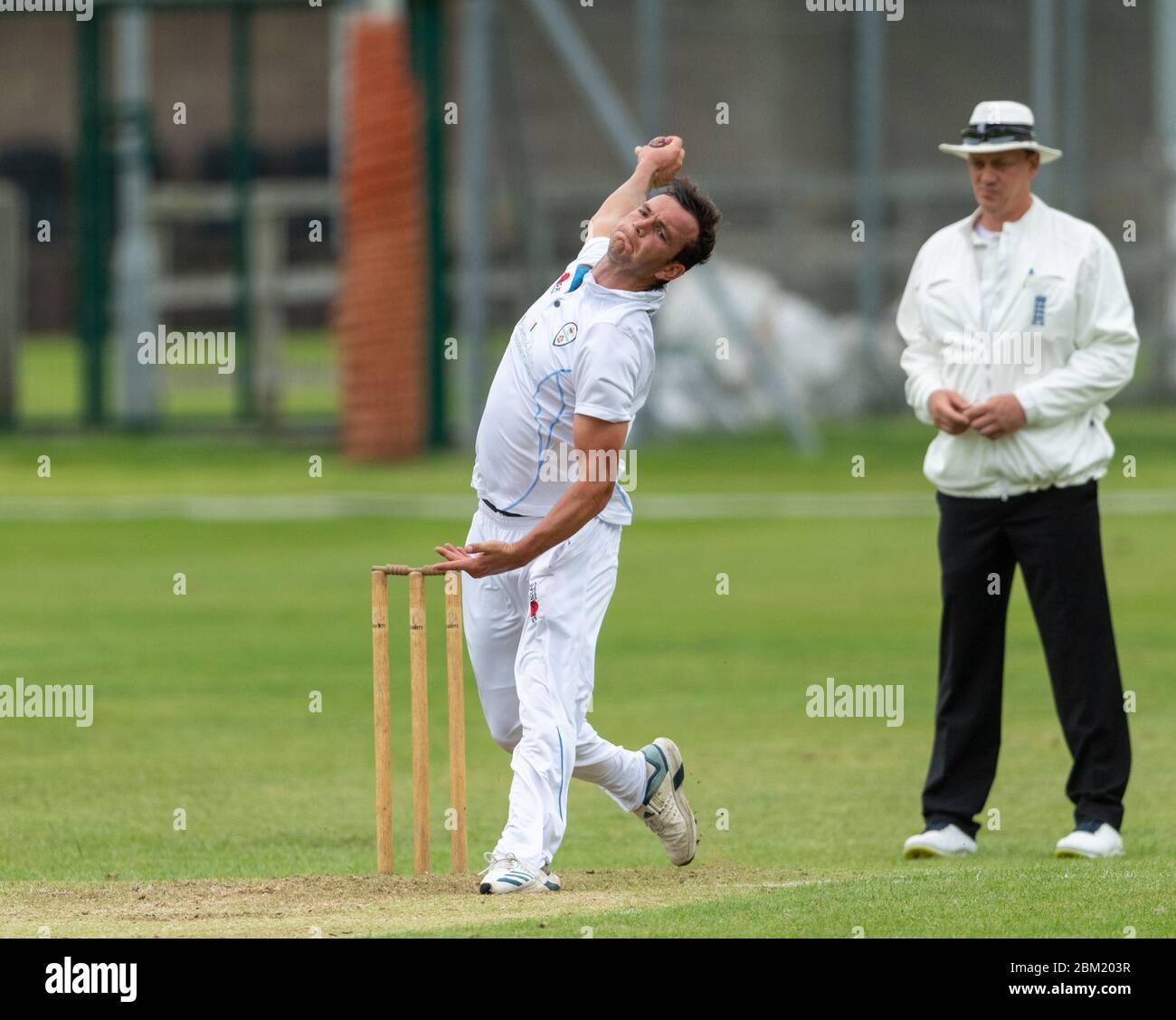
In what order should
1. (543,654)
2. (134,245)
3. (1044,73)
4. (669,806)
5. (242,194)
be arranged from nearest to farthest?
(543,654)
(669,806)
(1044,73)
(134,245)
(242,194)

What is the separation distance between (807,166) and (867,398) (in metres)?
4.77

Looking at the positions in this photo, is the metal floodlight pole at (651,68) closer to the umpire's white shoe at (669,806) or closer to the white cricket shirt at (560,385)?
the umpire's white shoe at (669,806)

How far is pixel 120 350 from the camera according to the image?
28172 millimetres

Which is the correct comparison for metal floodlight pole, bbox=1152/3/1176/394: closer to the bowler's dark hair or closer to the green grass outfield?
the green grass outfield

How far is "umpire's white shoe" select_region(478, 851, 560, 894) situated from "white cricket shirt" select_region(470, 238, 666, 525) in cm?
110

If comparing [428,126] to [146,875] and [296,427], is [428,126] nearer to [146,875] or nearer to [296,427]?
[296,427]

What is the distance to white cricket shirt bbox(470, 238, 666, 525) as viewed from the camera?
23.0 ft

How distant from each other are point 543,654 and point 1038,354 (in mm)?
2204

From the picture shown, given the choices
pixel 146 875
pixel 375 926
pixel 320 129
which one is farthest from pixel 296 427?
pixel 375 926

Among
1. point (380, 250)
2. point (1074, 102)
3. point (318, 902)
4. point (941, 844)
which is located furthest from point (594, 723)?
point (1074, 102)

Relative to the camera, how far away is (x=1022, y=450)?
8.09 metres

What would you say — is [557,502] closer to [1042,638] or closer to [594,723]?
[1042,638]

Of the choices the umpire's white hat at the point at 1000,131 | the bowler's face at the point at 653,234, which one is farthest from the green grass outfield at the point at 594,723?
the umpire's white hat at the point at 1000,131

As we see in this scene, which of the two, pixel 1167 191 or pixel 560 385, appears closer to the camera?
pixel 560 385
